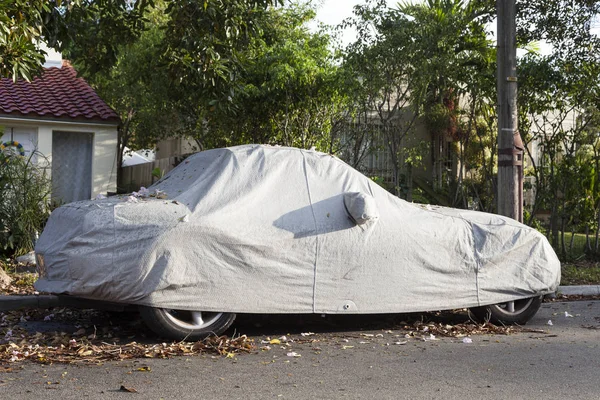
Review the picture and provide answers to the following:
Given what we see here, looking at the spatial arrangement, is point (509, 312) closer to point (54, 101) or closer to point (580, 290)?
point (580, 290)

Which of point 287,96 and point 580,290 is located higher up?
point 287,96

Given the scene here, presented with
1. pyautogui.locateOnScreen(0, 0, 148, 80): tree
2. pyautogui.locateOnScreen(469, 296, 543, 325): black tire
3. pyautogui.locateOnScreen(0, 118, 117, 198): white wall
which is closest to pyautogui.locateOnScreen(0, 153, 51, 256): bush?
pyautogui.locateOnScreen(0, 0, 148, 80): tree

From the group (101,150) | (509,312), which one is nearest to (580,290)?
(509,312)

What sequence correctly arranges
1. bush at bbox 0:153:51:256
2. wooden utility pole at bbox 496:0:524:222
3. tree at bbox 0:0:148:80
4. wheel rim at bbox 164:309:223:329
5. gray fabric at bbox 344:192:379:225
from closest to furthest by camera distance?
wheel rim at bbox 164:309:223:329 < gray fabric at bbox 344:192:379:225 < tree at bbox 0:0:148:80 < wooden utility pole at bbox 496:0:524:222 < bush at bbox 0:153:51:256

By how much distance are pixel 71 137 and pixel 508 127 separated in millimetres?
10560

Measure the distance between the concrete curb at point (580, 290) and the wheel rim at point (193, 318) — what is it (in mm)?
5546

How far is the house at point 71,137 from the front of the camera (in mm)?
16156

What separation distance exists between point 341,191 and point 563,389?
2.70m

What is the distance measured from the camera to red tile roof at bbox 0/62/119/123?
15.9 meters

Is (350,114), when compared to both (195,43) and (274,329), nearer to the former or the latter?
(195,43)

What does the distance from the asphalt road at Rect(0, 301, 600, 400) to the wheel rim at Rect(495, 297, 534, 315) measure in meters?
0.64

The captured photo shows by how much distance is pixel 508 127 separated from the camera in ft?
32.4

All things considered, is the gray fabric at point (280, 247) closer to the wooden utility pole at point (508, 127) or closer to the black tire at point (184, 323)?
the black tire at point (184, 323)

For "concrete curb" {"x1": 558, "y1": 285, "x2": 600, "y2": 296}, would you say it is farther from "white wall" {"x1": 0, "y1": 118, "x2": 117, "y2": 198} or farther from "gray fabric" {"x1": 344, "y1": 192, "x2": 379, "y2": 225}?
"white wall" {"x1": 0, "y1": 118, "x2": 117, "y2": 198}
